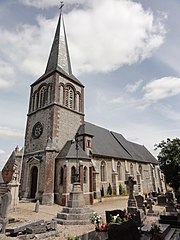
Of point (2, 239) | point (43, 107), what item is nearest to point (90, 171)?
point (43, 107)

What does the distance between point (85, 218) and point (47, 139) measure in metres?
12.0

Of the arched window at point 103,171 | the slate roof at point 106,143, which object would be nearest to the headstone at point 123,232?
the slate roof at point 106,143

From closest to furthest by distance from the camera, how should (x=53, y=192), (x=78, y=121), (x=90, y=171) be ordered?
(x=53, y=192)
(x=90, y=171)
(x=78, y=121)

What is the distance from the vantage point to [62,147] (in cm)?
2123

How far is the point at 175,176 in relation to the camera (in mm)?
26125

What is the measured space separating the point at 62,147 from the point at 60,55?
533 inches

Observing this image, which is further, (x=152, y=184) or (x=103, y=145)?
(x=152, y=184)

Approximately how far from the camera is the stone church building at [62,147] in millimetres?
19156

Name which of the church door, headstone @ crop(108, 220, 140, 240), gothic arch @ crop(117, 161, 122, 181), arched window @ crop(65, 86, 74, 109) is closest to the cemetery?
headstone @ crop(108, 220, 140, 240)

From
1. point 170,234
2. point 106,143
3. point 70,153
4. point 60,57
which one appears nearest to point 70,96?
point 60,57

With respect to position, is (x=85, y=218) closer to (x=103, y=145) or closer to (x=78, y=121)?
(x=78, y=121)

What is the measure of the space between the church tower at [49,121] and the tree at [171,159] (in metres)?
13.0

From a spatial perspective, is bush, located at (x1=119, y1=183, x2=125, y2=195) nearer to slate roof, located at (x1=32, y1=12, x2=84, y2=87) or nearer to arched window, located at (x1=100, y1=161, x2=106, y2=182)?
arched window, located at (x1=100, y1=161, x2=106, y2=182)

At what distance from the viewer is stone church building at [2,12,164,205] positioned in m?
19.2
